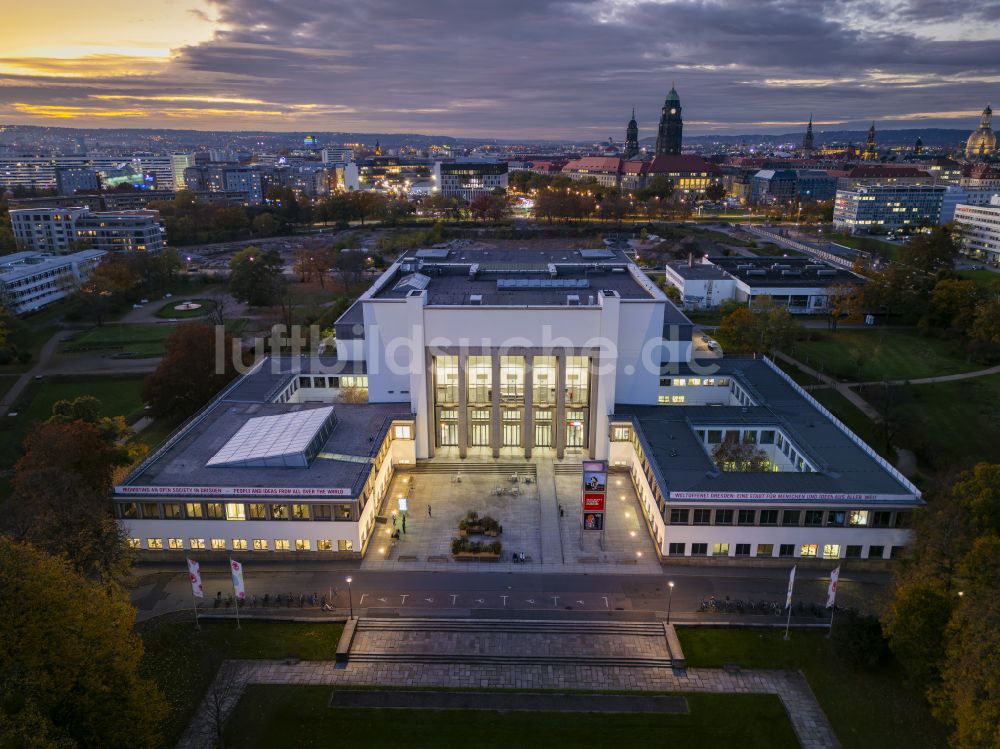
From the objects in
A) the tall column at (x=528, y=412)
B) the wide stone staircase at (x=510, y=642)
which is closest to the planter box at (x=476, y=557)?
the wide stone staircase at (x=510, y=642)

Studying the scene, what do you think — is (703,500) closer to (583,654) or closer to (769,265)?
(583,654)

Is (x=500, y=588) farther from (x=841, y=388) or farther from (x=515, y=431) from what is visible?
(x=841, y=388)

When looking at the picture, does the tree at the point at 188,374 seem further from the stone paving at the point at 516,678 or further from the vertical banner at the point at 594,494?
the vertical banner at the point at 594,494

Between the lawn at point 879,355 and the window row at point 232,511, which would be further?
the lawn at point 879,355

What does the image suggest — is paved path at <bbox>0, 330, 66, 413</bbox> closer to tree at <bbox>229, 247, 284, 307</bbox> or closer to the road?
tree at <bbox>229, 247, 284, 307</bbox>

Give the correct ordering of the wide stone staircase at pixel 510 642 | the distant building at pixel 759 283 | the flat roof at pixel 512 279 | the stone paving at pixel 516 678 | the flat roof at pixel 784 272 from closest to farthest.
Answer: the stone paving at pixel 516 678
the wide stone staircase at pixel 510 642
the flat roof at pixel 512 279
the distant building at pixel 759 283
the flat roof at pixel 784 272

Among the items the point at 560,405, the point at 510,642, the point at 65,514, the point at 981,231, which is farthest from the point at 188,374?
the point at 981,231
